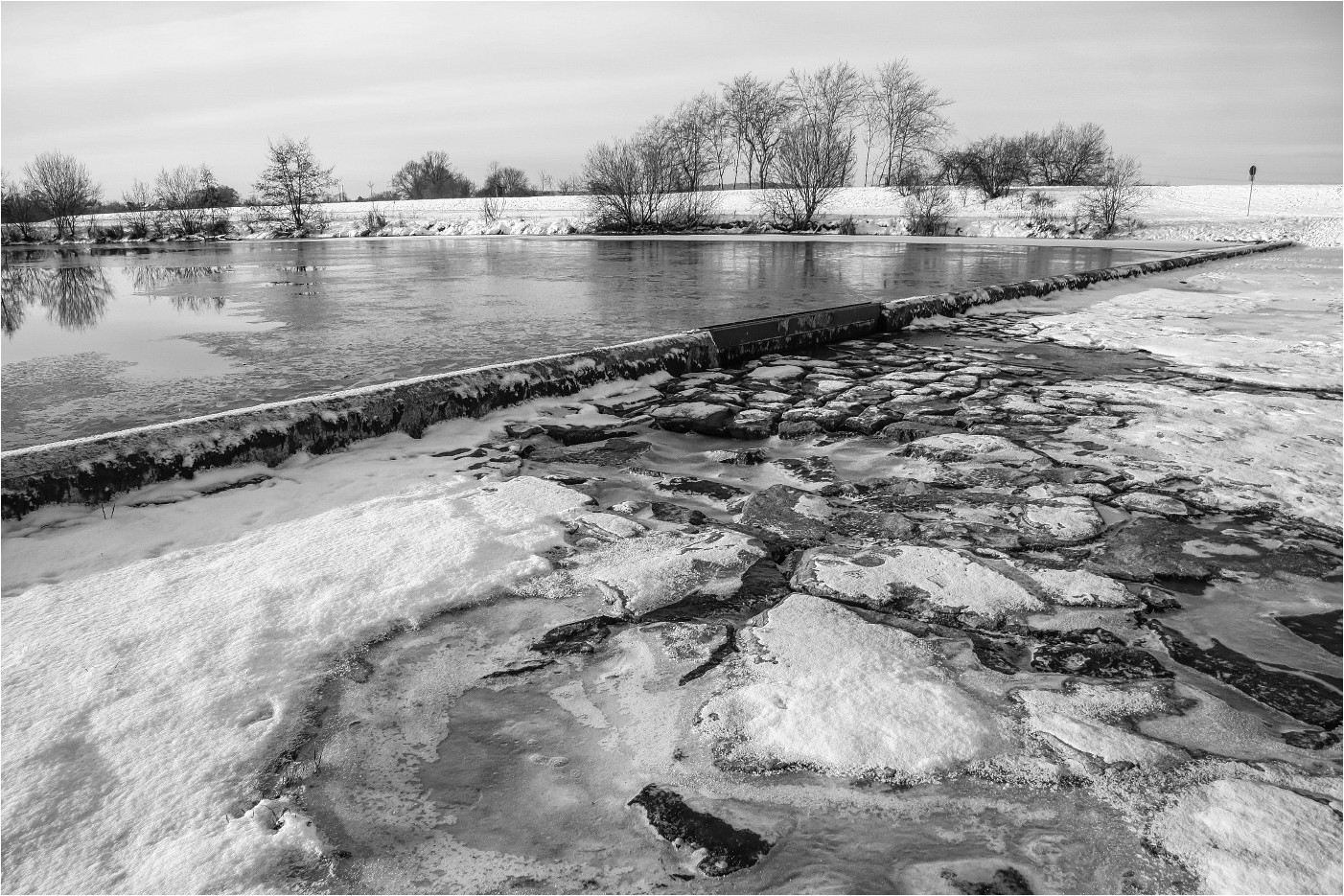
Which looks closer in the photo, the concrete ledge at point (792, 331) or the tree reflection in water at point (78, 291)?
the concrete ledge at point (792, 331)

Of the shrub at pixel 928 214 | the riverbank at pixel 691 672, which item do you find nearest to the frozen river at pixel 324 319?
the riverbank at pixel 691 672

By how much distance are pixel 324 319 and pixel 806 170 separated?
21858 millimetres

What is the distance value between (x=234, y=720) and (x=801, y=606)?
1025 millimetres

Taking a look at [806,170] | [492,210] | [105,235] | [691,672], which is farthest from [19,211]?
[691,672]

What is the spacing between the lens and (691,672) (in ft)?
4.46

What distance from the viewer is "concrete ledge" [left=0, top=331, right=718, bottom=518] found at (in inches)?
76.2

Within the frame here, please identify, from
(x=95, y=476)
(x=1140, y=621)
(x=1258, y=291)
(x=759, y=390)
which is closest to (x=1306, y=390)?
(x=759, y=390)

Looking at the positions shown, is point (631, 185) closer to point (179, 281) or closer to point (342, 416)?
point (179, 281)

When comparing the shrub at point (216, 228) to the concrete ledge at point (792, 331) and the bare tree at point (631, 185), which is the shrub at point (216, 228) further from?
the concrete ledge at point (792, 331)

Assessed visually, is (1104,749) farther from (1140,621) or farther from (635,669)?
(635,669)

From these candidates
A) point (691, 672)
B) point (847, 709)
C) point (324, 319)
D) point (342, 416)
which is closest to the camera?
point (847, 709)

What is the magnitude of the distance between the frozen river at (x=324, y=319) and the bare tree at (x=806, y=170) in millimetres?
14666

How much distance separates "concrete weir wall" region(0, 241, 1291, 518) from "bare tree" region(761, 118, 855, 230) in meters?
21.3

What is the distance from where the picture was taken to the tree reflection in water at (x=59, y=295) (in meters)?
5.58
